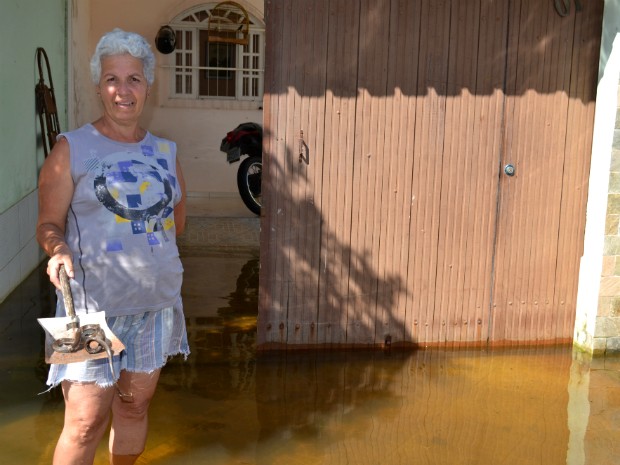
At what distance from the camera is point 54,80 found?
847 centimetres

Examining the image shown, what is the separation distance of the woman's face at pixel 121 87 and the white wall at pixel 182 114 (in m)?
8.43

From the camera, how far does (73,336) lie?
2.71 meters

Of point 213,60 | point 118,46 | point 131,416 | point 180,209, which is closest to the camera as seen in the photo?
point 118,46

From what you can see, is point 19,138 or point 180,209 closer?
point 180,209

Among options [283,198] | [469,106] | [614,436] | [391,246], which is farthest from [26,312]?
[614,436]

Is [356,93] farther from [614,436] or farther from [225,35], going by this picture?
[225,35]

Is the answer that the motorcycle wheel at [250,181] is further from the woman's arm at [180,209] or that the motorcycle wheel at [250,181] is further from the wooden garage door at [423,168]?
the woman's arm at [180,209]

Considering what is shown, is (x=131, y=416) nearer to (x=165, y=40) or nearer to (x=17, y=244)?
(x=17, y=244)

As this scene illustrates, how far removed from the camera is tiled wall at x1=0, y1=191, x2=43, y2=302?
610cm

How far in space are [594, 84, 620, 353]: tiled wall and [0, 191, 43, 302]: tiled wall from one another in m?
4.09

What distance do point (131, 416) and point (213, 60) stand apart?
9036mm

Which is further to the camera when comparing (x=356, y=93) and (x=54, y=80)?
(x=54, y=80)

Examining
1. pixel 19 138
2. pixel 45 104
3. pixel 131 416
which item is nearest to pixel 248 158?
pixel 45 104

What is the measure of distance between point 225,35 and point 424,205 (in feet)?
22.6
